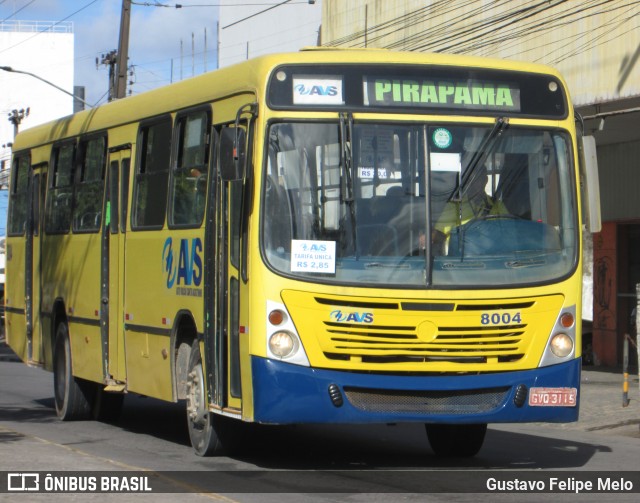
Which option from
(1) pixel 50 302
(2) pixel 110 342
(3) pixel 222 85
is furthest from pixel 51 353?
(3) pixel 222 85

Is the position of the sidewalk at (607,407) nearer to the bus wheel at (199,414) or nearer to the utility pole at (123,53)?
the bus wheel at (199,414)

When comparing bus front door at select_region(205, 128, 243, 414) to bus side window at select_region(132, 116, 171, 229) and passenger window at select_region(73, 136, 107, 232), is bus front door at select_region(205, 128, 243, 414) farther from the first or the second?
passenger window at select_region(73, 136, 107, 232)

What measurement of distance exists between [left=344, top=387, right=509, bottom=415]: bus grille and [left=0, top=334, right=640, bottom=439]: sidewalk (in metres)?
5.90

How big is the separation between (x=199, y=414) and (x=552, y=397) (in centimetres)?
305

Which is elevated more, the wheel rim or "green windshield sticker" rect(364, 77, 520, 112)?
"green windshield sticker" rect(364, 77, 520, 112)

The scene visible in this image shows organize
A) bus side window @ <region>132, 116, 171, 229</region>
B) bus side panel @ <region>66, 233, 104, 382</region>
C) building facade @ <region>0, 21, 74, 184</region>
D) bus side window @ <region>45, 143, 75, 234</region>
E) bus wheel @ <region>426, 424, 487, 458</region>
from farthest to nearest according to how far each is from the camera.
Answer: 1. building facade @ <region>0, 21, 74, 184</region>
2. bus side window @ <region>45, 143, 75, 234</region>
3. bus side panel @ <region>66, 233, 104, 382</region>
4. bus side window @ <region>132, 116, 171, 229</region>
5. bus wheel @ <region>426, 424, 487, 458</region>

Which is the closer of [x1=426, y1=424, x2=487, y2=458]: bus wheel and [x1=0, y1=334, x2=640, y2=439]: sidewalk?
[x1=426, y1=424, x2=487, y2=458]: bus wheel

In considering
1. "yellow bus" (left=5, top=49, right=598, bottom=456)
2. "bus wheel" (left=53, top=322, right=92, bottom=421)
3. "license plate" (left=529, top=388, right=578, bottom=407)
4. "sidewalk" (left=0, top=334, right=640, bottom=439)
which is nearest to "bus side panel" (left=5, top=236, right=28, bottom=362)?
"bus wheel" (left=53, top=322, right=92, bottom=421)

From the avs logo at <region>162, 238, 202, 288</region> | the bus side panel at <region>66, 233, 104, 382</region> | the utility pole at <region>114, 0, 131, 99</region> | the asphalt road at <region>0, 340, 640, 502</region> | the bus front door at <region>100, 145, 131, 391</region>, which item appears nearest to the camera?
the asphalt road at <region>0, 340, 640, 502</region>

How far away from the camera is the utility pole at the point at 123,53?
28.2 metres

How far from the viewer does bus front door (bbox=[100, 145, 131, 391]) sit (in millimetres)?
13414

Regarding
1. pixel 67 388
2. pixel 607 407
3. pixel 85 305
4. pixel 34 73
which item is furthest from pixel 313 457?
pixel 34 73

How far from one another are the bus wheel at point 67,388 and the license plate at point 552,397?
6.68 metres

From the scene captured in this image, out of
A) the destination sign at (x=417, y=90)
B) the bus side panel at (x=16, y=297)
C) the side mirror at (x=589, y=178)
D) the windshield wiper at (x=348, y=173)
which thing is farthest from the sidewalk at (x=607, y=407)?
the bus side panel at (x=16, y=297)
